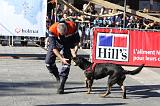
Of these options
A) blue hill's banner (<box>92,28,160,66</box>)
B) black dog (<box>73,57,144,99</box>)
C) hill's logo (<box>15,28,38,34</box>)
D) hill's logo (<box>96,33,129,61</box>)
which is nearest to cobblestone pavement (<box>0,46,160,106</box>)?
black dog (<box>73,57,144,99</box>)

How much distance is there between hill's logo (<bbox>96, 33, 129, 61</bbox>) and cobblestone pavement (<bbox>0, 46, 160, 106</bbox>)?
0.82 m

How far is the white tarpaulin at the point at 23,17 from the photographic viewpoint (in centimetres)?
1522

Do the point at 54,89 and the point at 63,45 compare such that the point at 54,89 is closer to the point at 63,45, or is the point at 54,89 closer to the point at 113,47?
the point at 63,45

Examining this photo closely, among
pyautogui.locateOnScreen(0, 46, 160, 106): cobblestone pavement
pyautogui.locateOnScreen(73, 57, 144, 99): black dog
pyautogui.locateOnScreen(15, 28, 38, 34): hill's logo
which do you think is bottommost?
pyautogui.locateOnScreen(0, 46, 160, 106): cobblestone pavement

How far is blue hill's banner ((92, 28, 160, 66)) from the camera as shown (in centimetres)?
1473

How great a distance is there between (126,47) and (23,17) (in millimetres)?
3165

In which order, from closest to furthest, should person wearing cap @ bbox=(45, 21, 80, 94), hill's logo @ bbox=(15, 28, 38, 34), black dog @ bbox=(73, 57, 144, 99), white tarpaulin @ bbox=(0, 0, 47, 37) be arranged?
black dog @ bbox=(73, 57, 144, 99) → person wearing cap @ bbox=(45, 21, 80, 94) → white tarpaulin @ bbox=(0, 0, 47, 37) → hill's logo @ bbox=(15, 28, 38, 34)

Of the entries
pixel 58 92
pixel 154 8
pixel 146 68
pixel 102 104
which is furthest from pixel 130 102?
pixel 154 8

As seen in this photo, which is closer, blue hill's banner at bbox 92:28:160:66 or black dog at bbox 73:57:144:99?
black dog at bbox 73:57:144:99

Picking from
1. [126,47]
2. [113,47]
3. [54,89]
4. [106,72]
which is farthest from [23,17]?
[106,72]

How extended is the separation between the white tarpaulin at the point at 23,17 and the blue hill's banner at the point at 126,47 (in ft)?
5.78

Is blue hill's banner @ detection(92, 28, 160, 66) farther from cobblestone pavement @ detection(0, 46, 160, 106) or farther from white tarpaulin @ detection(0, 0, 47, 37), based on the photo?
white tarpaulin @ detection(0, 0, 47, 37)

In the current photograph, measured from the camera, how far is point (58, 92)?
1015 cm

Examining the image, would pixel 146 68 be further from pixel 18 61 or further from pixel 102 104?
pixel 102 104
